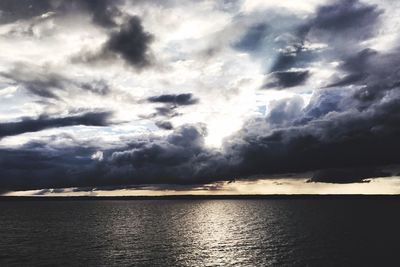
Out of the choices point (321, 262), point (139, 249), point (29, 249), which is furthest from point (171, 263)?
point (29, 249)

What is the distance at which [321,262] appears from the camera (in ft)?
243

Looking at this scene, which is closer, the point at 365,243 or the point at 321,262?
the point at 321,262

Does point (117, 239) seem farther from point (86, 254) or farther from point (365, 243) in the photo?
point (365, 243)

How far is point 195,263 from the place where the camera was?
76.1 meters

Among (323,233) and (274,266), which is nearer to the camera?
(274,266)

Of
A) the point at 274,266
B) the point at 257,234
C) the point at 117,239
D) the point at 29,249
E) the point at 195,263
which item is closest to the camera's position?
the point at 274,266

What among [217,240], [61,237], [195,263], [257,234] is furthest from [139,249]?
[257,234]

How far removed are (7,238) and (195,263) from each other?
217 ft

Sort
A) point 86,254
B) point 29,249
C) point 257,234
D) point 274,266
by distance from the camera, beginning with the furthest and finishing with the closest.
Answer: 1. point 257,234
2. point 29,249
3. point 86,254
4. point 274,266

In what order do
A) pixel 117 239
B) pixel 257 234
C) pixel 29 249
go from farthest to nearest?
pixel 257 234 < pixel 117 239 < pixel 29 249

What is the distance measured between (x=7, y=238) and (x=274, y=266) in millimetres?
80617

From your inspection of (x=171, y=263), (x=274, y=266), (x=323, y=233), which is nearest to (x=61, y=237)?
(x=171, y=263)

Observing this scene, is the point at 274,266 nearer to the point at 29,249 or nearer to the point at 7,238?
the point at 29,249

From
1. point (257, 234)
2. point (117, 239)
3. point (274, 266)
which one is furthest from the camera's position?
point (257, 234)
